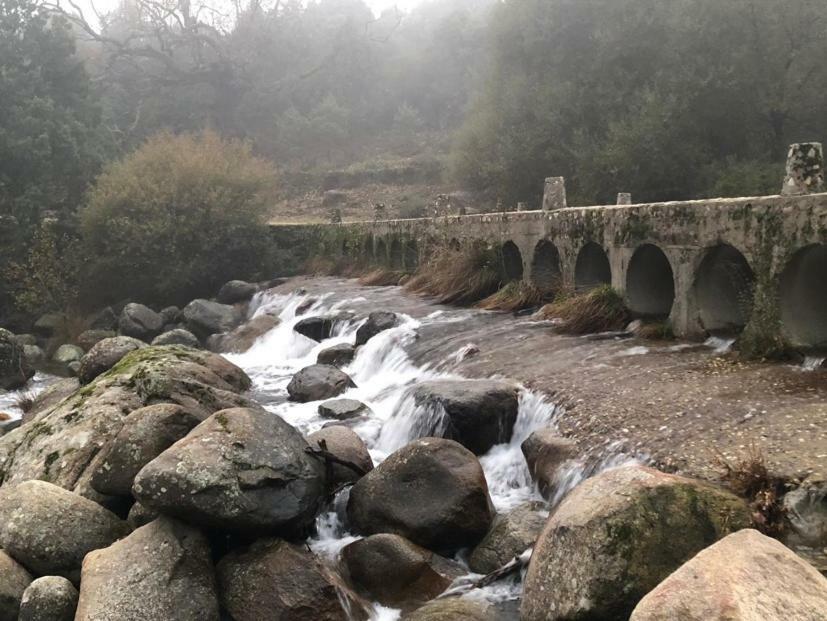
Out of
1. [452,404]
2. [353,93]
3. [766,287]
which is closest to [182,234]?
[452,404]

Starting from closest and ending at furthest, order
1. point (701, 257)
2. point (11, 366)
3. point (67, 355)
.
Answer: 1. point (701, 257)
2. point (11, 366)
3. point (67, 355)

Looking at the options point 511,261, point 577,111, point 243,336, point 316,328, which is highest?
point 577,111

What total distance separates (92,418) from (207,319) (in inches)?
485

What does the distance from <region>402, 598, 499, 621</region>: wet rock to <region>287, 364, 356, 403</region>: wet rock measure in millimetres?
6314

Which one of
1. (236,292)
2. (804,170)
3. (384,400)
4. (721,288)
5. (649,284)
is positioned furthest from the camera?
(236,292)

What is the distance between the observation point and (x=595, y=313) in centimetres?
1251

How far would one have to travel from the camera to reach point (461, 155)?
104ft

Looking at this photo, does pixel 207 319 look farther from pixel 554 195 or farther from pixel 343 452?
pixel 343 452

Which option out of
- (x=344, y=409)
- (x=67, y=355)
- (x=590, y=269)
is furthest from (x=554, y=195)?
(x=67, y=355)

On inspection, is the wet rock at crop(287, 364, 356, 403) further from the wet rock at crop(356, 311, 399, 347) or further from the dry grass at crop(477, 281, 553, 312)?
the dry grass at crop(477, 281, 553, 312)

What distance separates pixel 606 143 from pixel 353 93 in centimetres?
3657

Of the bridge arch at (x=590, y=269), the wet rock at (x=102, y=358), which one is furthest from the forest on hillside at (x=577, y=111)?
the wet rock at (x=102, y=358)

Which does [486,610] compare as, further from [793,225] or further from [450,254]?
[450,254]

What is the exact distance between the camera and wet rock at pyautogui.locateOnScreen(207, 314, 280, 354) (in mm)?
18359
